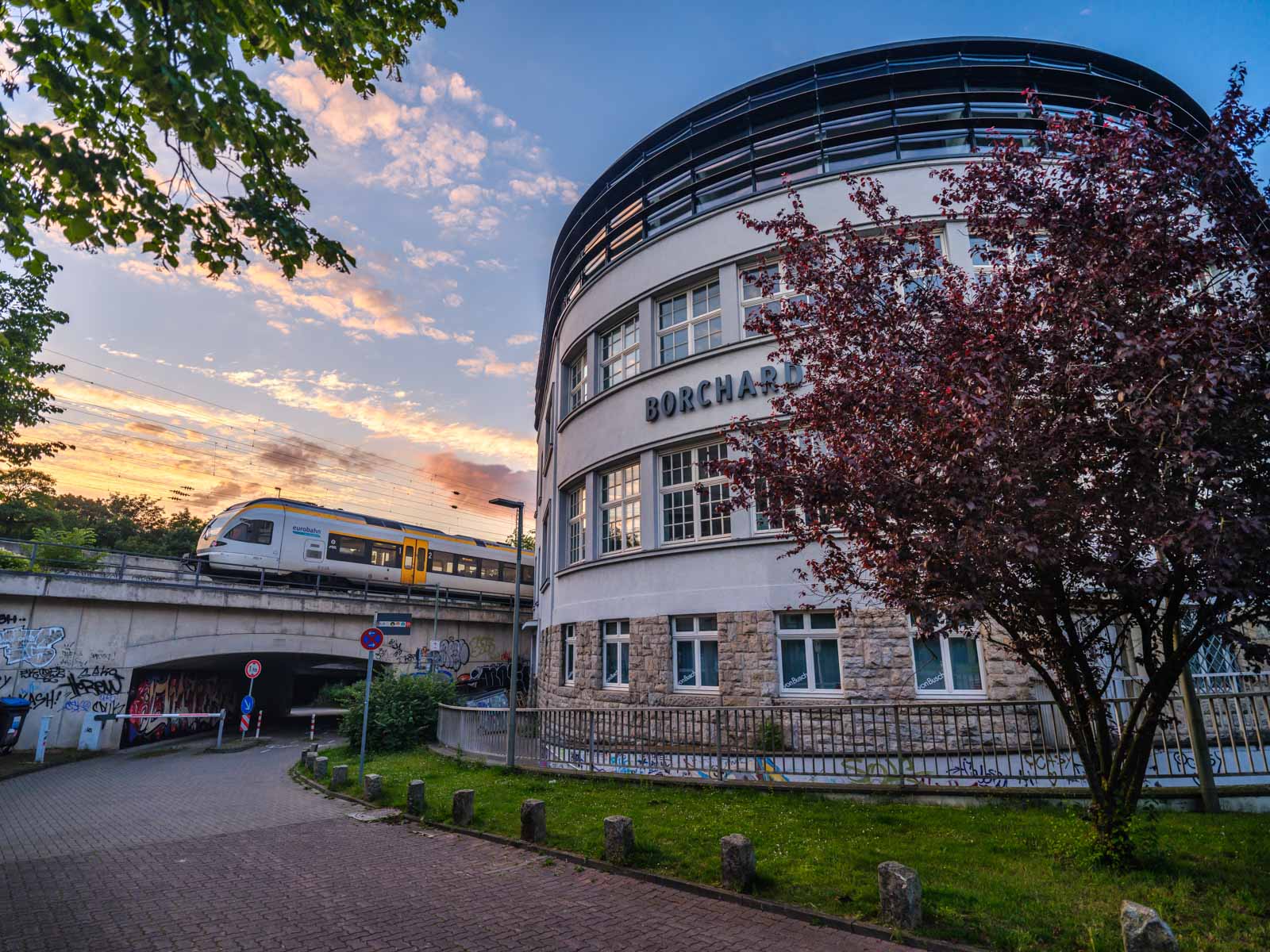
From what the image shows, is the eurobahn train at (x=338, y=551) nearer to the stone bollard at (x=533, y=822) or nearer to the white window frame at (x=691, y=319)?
the white window frame at (x=691, y=319)

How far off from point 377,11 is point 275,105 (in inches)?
64.9

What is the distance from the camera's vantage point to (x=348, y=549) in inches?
1113

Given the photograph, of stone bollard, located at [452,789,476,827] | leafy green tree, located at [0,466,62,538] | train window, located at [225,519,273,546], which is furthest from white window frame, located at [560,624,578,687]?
leafy green tree, located at [0,466,62,538]

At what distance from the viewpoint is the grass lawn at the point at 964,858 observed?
15.0ft

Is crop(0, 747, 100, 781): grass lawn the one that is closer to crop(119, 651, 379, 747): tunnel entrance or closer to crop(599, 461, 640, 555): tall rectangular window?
crop(119, 651, 379, 747): tunnel entrance

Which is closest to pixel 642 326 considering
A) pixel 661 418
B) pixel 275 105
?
pixel 661 418

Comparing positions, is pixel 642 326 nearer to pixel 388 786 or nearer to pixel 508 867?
pixel 388 786

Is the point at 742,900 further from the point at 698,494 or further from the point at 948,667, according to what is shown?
the point at 698,494

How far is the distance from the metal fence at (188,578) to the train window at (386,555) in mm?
905

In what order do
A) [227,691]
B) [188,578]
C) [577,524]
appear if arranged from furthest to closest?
[227,691] → [188,578] → [577,524]

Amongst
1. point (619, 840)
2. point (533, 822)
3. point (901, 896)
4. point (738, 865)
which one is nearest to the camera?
point (901, 896)

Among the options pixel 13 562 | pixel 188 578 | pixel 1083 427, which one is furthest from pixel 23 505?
pixel 1083 427

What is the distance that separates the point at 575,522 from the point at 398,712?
675 cm

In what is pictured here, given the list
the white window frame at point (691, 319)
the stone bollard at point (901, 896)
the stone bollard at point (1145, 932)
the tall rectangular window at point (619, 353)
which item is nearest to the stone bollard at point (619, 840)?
the stone bollard at point (901, 896)
